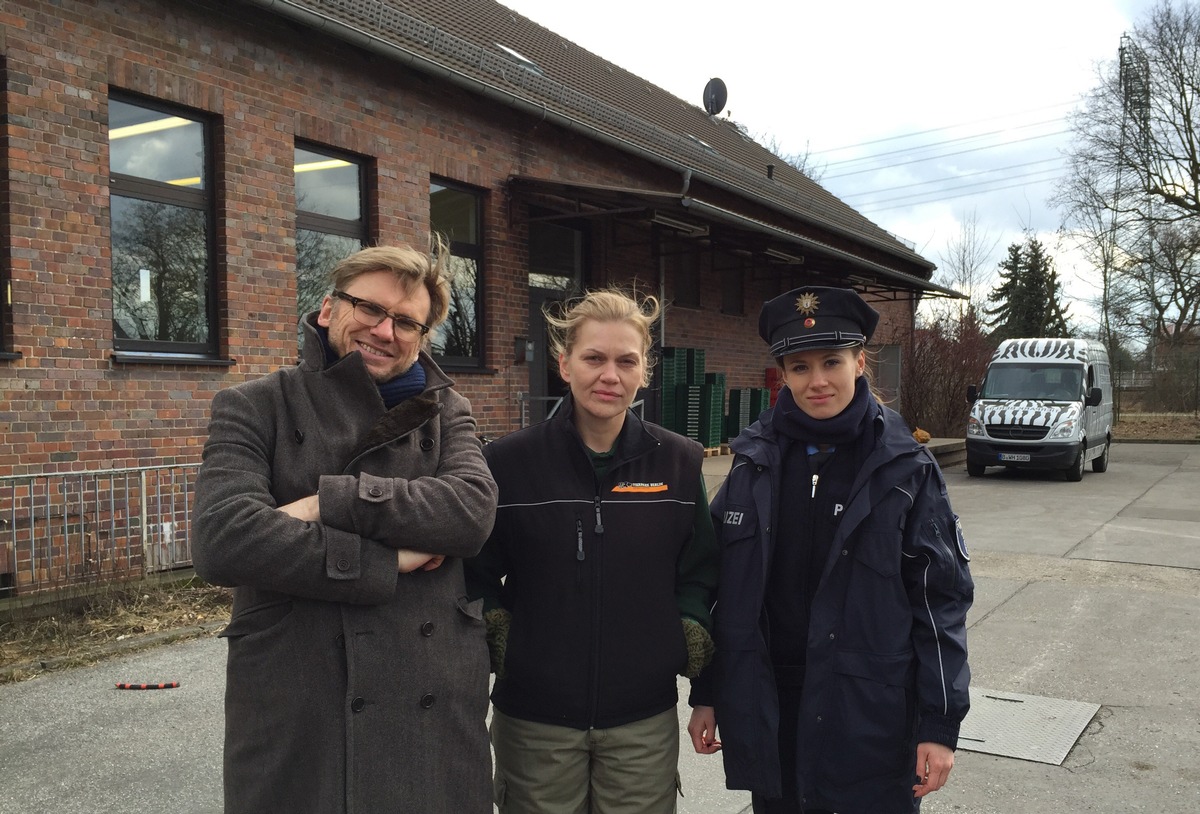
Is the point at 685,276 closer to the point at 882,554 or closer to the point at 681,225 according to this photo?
the point at 681,225

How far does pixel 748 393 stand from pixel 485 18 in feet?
25.2

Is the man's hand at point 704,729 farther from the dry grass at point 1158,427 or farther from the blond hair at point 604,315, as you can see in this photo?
the dry grass at point 1158,427

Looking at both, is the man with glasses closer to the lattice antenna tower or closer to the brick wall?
the brick wall

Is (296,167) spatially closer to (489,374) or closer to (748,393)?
(489,374)

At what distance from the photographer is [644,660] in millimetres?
2271

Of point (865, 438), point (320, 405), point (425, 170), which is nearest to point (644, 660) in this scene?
point (865, 438)

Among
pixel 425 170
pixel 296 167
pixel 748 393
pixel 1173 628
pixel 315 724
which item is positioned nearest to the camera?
pixel 315 724

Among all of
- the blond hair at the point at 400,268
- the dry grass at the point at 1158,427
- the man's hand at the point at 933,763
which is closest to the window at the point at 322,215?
the blond hair at the point at 400,268

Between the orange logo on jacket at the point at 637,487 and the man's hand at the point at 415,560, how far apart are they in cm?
51

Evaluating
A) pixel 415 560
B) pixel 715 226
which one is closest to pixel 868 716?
pixel 415 560

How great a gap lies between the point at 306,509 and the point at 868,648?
135cm

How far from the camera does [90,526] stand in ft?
20.9

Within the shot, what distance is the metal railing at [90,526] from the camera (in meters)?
5.93

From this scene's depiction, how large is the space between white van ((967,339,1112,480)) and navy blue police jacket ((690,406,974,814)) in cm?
1424
